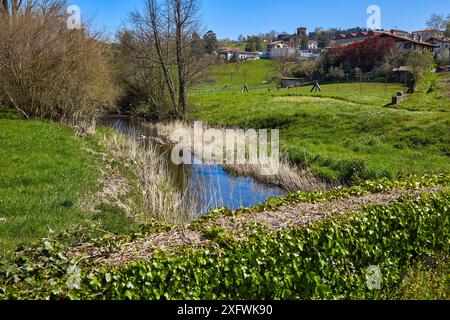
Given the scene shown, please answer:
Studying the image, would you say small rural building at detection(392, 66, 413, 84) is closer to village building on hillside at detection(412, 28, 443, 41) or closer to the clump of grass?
the clump of grass

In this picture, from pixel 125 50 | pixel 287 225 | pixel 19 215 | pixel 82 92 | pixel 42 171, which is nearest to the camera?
pixel 287 225

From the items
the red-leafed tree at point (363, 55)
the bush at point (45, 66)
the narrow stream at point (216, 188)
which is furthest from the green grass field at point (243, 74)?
the narrow stream at point (216, 188)

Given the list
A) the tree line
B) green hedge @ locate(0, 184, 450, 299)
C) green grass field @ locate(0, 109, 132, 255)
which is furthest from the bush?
green hedge @ locate(0, 184, 450, 299)

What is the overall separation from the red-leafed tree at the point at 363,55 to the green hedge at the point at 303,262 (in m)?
54.1

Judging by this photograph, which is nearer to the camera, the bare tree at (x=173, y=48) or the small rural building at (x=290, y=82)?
the bare tree at (x=173, y=48)

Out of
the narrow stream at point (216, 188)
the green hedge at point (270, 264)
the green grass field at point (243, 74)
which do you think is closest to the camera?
the green hedge at point (270, 264)

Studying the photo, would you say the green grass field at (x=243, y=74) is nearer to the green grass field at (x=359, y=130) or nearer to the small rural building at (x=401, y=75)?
the small rural building at (x=401, y=75)

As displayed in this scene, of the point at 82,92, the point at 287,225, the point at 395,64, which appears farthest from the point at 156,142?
the point at 395,64

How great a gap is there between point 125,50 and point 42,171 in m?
30.8

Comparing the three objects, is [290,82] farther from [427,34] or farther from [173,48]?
[427,34]

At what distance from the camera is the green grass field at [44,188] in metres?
7.75

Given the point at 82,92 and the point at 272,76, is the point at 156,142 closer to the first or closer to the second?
the point at 82,92

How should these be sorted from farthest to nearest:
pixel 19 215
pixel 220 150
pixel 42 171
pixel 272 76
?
1. pixel 272 76
2. pixel 220 150
3. pixel 42 171
4. pixel 19 215

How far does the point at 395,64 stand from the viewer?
49.2 metres
